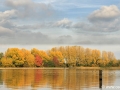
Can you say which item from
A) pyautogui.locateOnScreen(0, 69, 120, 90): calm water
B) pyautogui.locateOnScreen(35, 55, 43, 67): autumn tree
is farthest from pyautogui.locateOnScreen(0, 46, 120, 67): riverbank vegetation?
pyautogui.locateOnScreen(0, 69, 120, 90): calm water

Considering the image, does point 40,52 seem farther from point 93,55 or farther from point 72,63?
point 93,55

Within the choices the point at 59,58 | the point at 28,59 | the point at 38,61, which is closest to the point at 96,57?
the point at 59,58

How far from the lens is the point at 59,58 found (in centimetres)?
13688

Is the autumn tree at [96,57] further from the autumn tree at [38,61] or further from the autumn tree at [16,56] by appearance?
the autumn tree at [16,56]

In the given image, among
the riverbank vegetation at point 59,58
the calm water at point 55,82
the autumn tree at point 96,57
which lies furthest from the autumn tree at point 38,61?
the calm water at point 55,82

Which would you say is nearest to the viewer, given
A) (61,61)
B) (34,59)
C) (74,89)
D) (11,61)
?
(74,89)

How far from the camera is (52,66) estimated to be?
436 ft

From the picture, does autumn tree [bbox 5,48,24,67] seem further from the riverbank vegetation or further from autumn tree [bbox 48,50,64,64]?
autumn tree [bbox 48,50,64,64]

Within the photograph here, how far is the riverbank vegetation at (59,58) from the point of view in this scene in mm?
123438

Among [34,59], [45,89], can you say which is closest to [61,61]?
[34,59]

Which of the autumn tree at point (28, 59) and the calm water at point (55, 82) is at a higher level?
the autumn tree at point (28, 59)

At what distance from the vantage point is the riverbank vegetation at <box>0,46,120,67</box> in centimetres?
12344

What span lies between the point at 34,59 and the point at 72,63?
73.4ft

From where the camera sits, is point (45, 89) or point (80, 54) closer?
point (45, 89)
